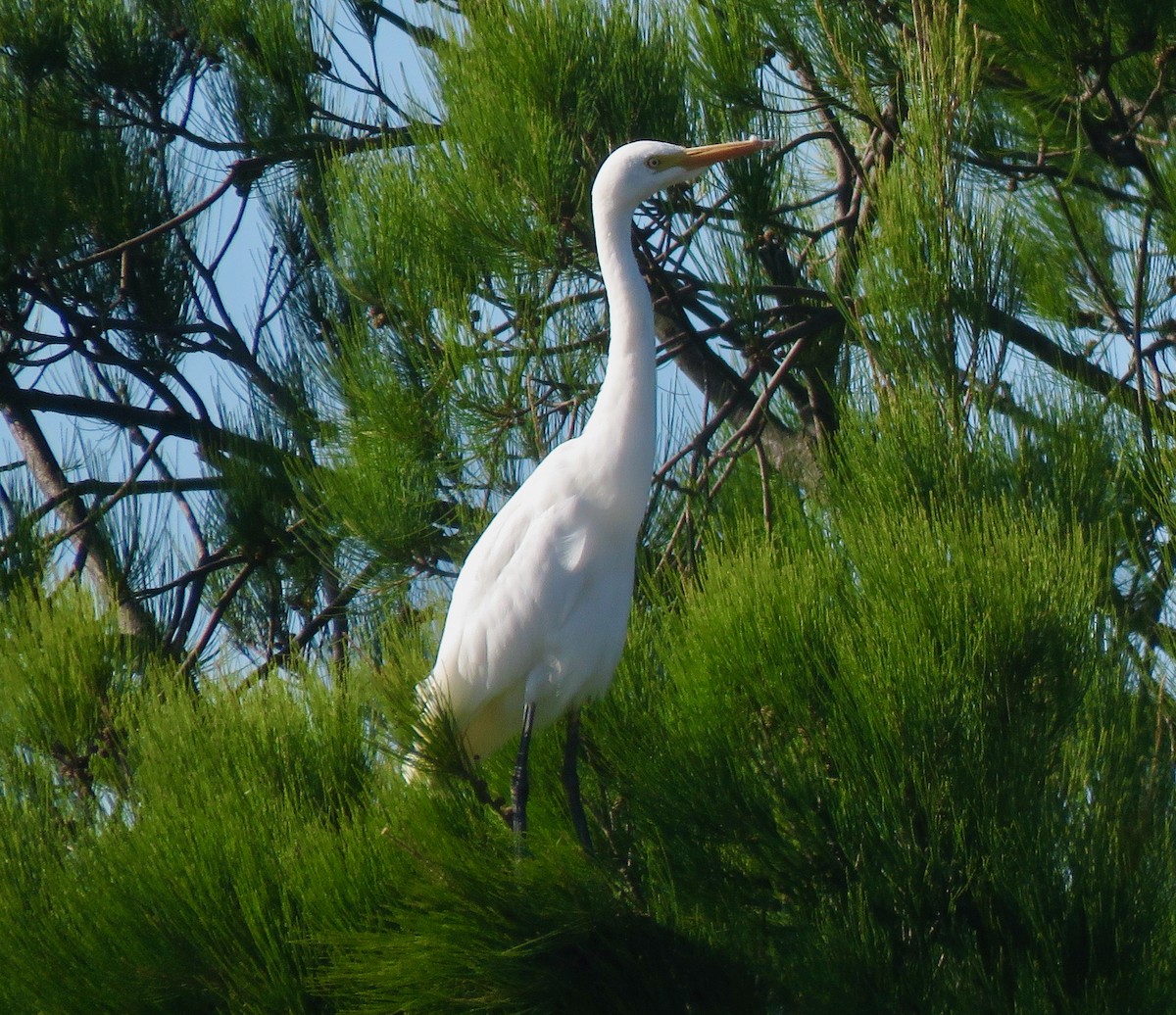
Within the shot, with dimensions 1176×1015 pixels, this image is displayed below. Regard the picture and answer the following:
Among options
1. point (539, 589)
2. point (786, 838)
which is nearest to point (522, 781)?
point (539, 589)

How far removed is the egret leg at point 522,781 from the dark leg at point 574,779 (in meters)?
0.04

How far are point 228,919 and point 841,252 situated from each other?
958 millimetres

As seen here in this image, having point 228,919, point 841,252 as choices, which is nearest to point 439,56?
point 841,252

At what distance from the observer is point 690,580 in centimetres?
157

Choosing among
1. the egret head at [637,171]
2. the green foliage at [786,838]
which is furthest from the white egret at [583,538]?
the green foliage at [786,838]

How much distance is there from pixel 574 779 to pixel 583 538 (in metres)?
0.30

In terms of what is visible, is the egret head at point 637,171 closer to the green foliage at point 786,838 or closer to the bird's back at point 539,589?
the bird's back at point 539,589

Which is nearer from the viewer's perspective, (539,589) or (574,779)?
(574,779)

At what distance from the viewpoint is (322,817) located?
1.49 metres

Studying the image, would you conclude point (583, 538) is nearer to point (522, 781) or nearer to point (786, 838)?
point (522, 781)

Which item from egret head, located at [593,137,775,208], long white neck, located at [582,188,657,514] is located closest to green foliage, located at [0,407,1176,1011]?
long white neck, located at [582,188,657,514]

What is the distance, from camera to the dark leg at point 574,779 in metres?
1.55

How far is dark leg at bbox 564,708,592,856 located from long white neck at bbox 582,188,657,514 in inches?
10.5

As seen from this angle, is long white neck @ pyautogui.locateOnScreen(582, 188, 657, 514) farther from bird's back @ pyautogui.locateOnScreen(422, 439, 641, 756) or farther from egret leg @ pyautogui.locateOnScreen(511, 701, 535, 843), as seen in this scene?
egret leg @ pyautogui.locateOnScreen(511, 701, 535, 843)
